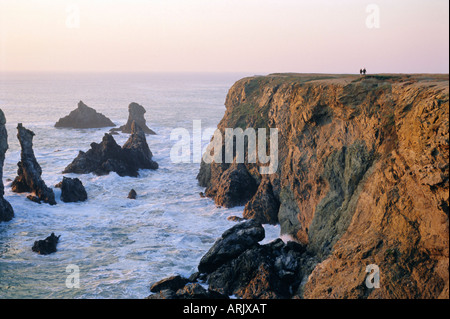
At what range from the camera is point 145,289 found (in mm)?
27062

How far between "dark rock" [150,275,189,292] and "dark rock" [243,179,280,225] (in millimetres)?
12920

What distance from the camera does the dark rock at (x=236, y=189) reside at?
44094 mm

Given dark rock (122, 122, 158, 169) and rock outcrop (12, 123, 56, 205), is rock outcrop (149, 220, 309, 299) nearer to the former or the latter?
rock outcrop (12, 123, 56, 205)

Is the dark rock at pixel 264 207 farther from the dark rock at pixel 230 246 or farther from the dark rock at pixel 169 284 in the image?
the dark rock at pixel 169 284

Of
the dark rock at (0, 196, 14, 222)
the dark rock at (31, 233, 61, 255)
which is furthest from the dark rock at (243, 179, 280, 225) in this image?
the dark rock at (0, 196, 14, 222)

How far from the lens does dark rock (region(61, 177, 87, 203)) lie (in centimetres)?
4600

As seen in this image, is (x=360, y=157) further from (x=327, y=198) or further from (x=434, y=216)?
(x=434, y=216)

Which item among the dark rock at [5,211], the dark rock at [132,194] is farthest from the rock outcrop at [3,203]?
the dark rock at [132,194]

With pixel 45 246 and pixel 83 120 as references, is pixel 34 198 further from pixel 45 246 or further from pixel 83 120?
pixel 83 120

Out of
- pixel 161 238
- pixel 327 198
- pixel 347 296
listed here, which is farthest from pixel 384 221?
pixel 161 238

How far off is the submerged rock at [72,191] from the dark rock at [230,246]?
896 inches

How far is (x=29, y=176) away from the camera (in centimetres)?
4597

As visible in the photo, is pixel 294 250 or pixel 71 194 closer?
pixel 294 250
